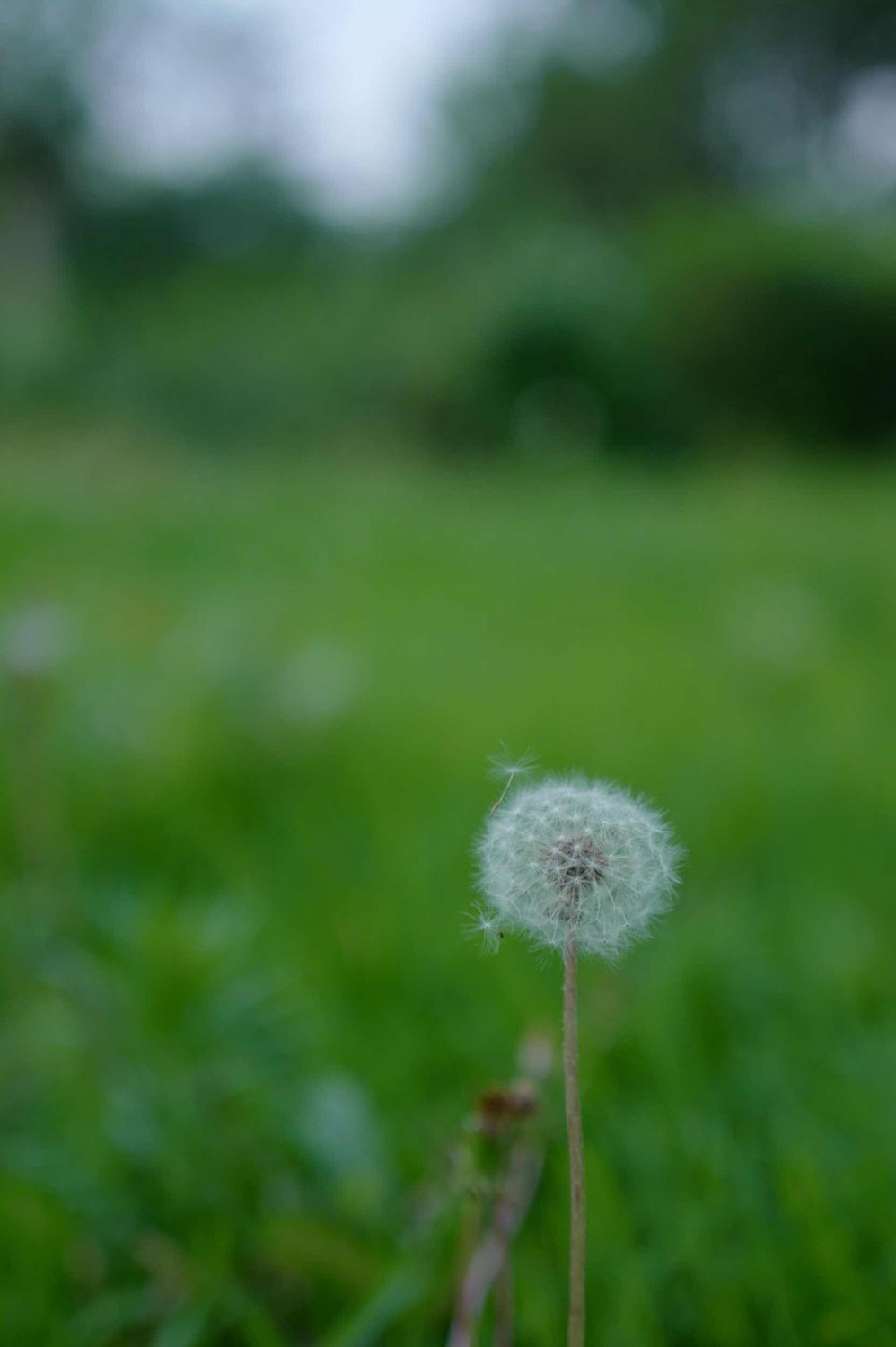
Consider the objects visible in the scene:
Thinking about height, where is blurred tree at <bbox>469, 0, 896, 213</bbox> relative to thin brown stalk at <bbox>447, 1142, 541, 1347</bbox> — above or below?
above

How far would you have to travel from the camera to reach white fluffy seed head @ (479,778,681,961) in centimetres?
58

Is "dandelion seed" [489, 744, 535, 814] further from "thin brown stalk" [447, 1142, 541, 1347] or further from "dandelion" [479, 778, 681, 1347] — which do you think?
"thin brown stalk" [447, 1142, 541, 1347]

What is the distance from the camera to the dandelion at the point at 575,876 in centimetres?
57

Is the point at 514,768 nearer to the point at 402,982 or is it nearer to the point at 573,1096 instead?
the point at 573,1096

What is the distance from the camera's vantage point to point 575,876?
1.95 feet

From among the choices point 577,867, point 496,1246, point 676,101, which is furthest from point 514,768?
point 676,101

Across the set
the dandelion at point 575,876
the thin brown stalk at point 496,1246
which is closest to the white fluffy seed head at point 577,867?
the dandelion at point 575,876

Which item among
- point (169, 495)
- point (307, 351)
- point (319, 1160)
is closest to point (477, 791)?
point (319, 1160)

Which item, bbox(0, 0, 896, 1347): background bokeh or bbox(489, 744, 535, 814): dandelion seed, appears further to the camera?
bbox(0, 0, 896, 1347): background bokeh

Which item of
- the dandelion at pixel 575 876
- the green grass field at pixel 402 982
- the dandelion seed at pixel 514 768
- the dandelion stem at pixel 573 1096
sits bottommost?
the dandelion stem at pixel 573 1096

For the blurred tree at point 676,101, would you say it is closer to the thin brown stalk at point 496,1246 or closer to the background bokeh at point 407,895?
the background bokeh at point 407,895

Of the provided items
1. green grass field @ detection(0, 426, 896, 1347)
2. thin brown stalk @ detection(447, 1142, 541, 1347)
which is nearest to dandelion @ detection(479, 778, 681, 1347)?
thin brown stalk @ detection(447, 1142, 541, 1347)

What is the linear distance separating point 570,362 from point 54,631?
10.6m

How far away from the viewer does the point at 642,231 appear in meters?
15.1
